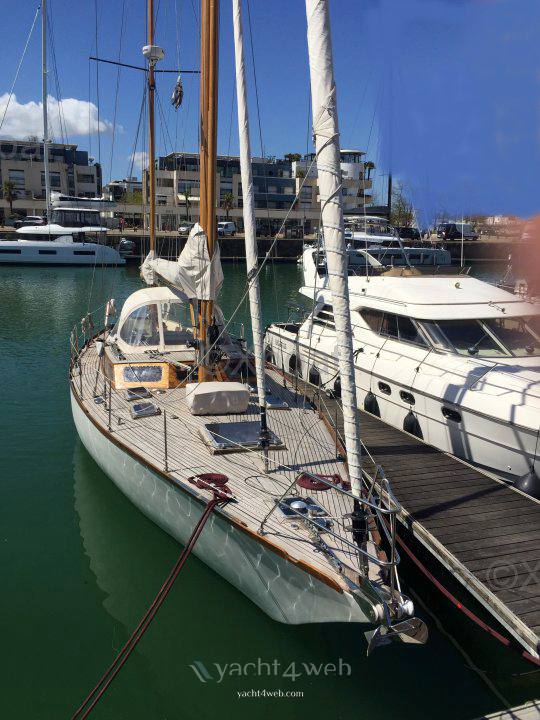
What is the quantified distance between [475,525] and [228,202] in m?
79.6

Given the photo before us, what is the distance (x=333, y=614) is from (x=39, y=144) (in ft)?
324

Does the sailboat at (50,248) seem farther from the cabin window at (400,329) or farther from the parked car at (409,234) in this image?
the cabin window at (400,329)

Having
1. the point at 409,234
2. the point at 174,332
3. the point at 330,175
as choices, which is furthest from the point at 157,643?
the point at 409,234

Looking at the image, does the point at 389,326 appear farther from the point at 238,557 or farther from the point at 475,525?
the point at 238,557

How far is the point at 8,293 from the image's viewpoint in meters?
40.0

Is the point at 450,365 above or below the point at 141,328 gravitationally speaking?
below

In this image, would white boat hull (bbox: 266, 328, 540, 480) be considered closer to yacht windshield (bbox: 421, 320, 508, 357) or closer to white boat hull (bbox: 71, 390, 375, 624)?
yacht windshield (bbox: 421, 320, 508, 357)

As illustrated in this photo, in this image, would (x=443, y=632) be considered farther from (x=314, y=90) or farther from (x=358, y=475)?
(x=314, y=90)

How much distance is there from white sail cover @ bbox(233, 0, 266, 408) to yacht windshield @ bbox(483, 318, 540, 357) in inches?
232

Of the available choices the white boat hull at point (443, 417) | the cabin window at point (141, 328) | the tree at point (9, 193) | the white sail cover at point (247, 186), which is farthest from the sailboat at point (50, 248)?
the white sail cover at point (247, 186)

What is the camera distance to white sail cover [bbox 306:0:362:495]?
5750 millimetres

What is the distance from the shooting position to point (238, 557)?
24.4ft

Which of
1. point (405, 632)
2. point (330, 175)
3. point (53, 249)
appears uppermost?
point (53, 249)

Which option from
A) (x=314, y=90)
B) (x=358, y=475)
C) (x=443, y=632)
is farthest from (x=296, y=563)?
(x=314, y=90)
